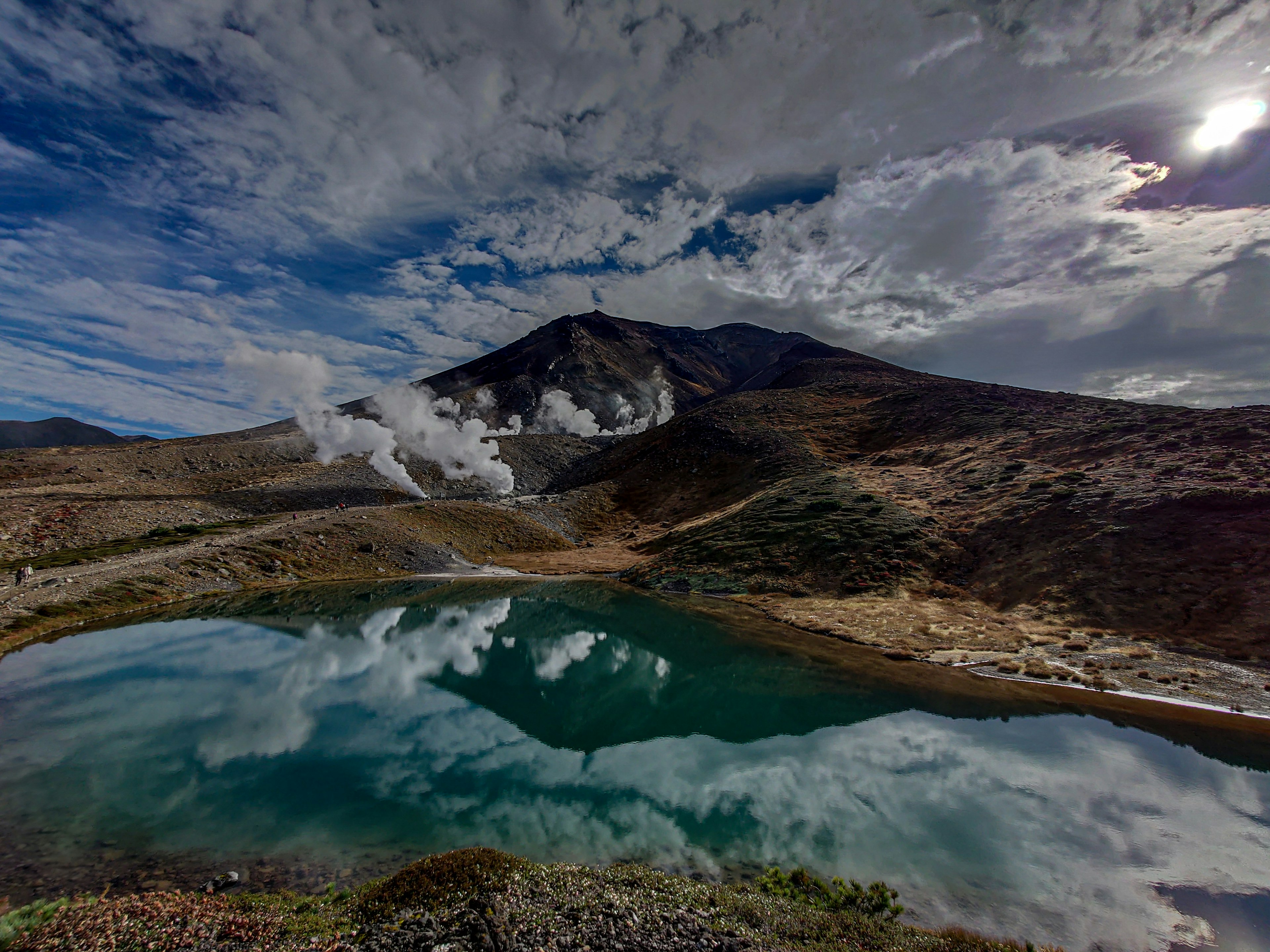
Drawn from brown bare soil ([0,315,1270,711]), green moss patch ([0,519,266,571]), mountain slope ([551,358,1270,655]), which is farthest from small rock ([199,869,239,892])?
green moss patch ([0,519,266,571])

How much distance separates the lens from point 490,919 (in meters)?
9.48

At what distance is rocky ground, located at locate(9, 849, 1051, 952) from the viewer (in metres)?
8.77

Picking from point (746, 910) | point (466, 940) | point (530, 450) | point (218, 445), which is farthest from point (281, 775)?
point (218, 445)

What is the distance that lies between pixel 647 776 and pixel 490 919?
9327mm

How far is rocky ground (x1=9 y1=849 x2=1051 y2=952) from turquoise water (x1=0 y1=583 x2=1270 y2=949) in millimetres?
1608

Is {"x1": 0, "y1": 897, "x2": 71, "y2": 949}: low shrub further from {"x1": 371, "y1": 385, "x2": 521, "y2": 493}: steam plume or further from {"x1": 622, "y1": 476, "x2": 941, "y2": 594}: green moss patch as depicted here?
{"x1": 371, "y1": 385, "x2": 521, "y2": 493}: steam plume

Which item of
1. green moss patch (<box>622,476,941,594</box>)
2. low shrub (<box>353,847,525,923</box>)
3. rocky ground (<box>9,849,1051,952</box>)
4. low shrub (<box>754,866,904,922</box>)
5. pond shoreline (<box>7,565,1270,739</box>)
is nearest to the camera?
rocky ground (<box>9,849,1051,952</box>)

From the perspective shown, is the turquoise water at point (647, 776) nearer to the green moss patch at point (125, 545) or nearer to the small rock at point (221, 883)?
the small rock at point (221, 883)

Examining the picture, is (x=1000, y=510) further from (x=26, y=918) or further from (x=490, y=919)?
(x=26, y=918)

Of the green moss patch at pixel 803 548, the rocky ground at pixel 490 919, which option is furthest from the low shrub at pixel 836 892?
the green moss patch at pixel 803 548

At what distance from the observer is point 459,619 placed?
42.4 metres

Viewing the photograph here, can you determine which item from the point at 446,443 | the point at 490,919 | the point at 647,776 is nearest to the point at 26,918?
the point at 490,919

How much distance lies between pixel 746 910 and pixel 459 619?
36523mm

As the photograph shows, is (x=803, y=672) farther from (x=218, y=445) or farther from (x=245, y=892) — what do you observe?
(x=218, y=445)
